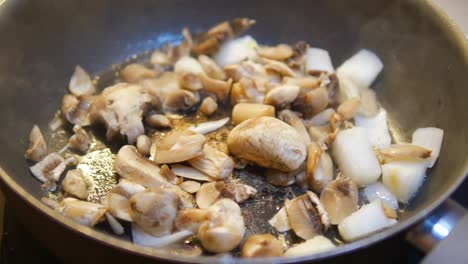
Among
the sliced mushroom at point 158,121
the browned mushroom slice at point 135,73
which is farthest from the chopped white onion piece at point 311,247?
the browned mushroom slice at point 135,73

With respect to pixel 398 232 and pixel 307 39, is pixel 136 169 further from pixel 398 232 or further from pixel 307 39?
pixel 307 39

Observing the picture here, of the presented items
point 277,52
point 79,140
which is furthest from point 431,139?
point 79,140

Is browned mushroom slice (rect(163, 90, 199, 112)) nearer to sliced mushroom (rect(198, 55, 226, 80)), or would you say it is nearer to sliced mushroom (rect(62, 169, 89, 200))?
sliced mushroom (rect(198, 55, 226, 80))

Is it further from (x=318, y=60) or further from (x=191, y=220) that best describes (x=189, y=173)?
(x=318, y=60)

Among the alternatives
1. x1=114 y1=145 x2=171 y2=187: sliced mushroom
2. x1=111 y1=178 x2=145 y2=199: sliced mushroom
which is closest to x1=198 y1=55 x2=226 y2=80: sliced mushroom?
x1=114 y1=145 x2=171 y2=187: sliced mushroom

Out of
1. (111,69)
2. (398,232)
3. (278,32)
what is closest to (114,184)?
(111,69)

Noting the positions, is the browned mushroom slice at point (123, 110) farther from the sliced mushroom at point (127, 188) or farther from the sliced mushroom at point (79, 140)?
the sliced mushroom at point (127, 188)

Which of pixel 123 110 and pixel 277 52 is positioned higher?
pixel 277 52
